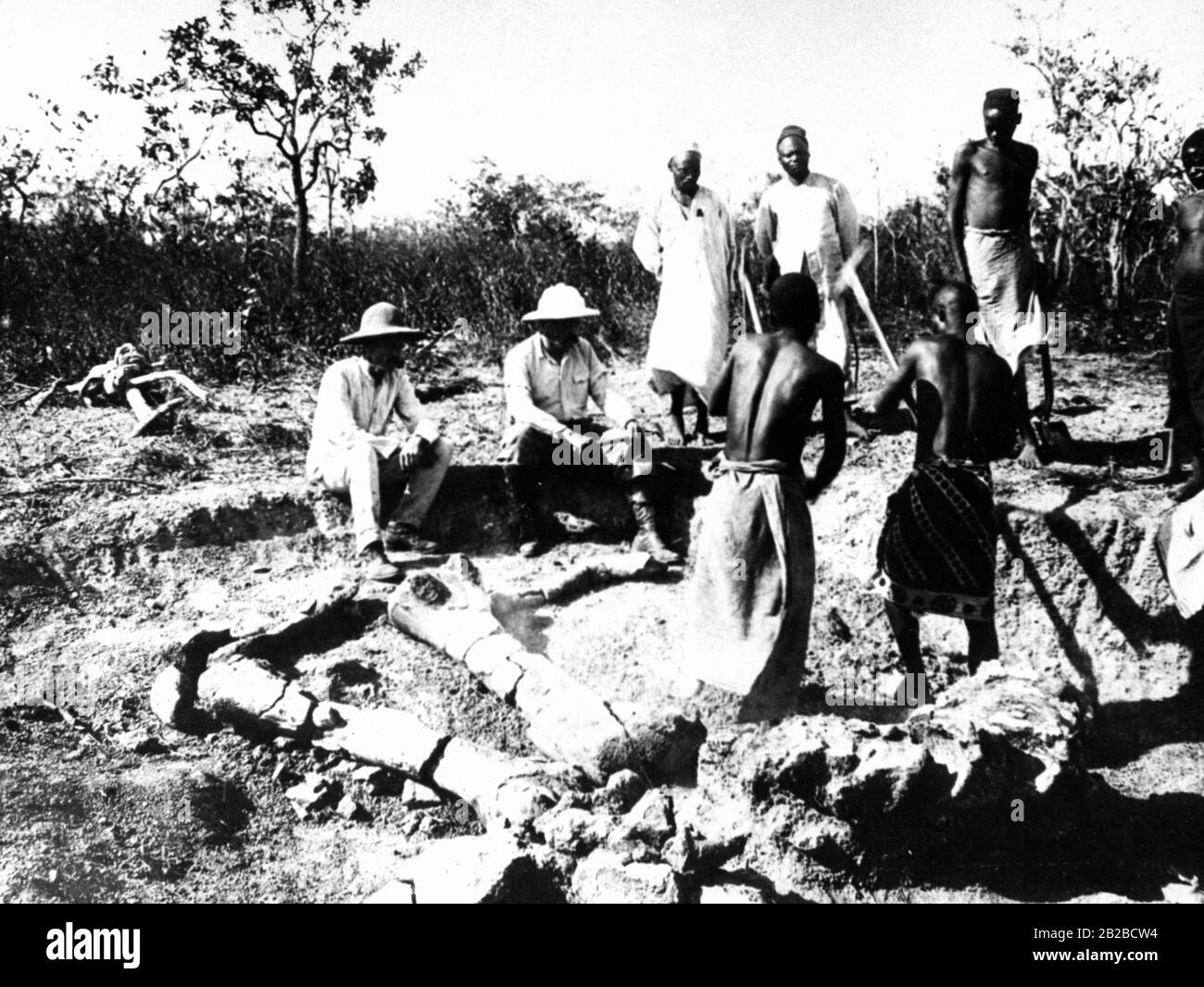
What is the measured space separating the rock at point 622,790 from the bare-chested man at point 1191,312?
2538mm

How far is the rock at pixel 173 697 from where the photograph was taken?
3662 mm

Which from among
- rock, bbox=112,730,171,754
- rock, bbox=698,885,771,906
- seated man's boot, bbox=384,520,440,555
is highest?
seated man's boot, bbox=384,520,440,555

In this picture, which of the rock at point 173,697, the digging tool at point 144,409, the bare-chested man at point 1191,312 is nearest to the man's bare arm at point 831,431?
the bare-chested man at point 1191,312

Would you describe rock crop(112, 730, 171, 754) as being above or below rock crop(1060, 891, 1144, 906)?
above

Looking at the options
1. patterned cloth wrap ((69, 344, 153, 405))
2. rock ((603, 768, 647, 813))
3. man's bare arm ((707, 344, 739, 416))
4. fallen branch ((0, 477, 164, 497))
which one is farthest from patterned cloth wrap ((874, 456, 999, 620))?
patterned cloth wrap ((69, 344, 153, 405))

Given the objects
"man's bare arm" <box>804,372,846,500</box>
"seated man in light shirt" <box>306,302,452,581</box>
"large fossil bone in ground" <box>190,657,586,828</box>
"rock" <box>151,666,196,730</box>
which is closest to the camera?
"large fossil bone in ground" <box>190,657,586,828</box>

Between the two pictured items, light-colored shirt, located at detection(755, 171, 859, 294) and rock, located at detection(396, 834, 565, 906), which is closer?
rock, located at detection(396, 834, 565, 906)

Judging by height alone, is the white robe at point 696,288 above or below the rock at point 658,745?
above

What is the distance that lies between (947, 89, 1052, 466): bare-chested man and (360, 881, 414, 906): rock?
142 inches

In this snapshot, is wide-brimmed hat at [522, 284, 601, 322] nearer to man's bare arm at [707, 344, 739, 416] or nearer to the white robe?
the white robe

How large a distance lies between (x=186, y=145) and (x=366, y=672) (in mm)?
5092

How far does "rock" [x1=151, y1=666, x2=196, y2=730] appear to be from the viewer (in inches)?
144

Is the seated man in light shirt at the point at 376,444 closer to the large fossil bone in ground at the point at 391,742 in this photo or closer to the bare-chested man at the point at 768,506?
the large fossil bone in ground at the point at 391,742

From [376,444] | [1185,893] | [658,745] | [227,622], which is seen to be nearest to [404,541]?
[376,444]
